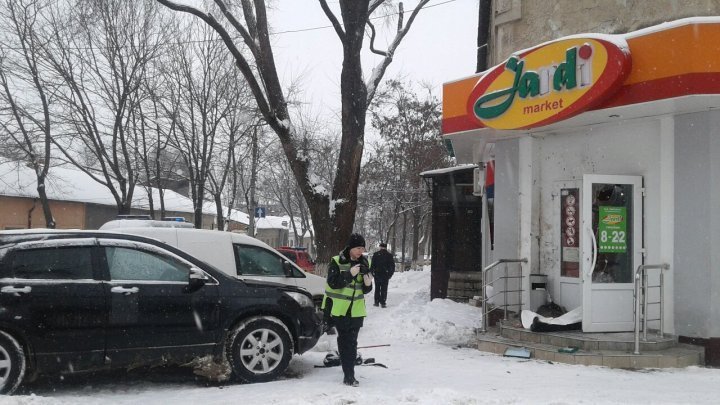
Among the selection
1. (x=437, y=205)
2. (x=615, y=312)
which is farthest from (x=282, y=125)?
(x=615, y=312)

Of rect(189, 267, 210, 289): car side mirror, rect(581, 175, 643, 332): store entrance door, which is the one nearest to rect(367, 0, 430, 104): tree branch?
rect(581, 175, 643, 332): store entrance door

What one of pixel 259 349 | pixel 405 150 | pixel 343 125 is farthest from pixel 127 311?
pixel 405 150

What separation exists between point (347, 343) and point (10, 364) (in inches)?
127

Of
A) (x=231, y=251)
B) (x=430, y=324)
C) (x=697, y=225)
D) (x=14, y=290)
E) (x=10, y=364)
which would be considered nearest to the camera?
(x=10, y=364)

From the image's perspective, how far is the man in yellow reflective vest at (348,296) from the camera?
6.59m

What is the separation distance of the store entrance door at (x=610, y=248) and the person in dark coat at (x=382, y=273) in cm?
682

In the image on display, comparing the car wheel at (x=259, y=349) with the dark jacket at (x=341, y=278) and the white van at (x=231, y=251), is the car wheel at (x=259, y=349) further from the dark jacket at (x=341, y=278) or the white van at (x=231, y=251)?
the white van at (x=231, y=251)

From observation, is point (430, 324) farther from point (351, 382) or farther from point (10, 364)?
point (10, 364)

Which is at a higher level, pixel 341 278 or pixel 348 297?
pixel 341 278

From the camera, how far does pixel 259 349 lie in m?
6.77

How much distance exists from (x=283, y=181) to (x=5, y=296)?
119ft

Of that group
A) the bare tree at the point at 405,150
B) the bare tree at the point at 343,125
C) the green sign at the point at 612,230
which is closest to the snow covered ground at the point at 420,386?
the green sign at the point at 612,230

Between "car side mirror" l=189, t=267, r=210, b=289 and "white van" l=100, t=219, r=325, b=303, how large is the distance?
401 centimetres

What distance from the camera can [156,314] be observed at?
6387 mm
